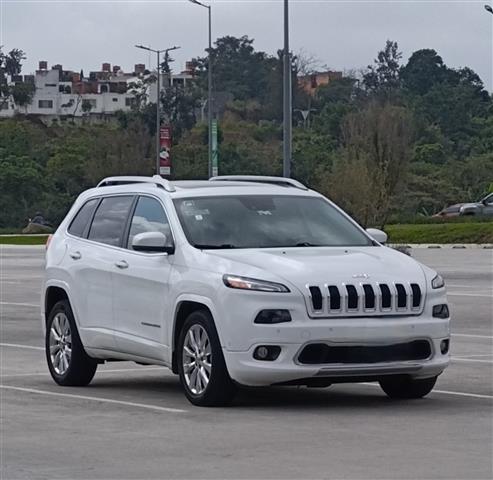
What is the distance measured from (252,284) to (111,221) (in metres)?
2.51

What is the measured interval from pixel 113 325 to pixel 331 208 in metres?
2.04

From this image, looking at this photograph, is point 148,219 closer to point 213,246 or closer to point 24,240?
point 213,246

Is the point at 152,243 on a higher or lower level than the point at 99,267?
higher

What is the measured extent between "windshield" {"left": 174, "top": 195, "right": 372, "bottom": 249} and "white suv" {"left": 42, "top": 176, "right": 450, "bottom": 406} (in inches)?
0.5

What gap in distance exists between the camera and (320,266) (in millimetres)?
11711

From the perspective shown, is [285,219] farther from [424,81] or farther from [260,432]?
[424,81]

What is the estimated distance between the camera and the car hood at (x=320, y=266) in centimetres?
1159

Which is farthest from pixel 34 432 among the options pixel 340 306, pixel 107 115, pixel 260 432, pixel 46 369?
pixel 107 115

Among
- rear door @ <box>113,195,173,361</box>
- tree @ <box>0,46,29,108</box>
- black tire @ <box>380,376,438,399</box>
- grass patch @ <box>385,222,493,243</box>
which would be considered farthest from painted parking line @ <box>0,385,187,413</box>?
tree @ <box>0,46,29,108</box>

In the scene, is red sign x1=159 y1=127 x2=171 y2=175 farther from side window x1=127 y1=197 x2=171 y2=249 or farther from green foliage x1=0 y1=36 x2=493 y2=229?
side window x1=127 y1=197 x2=171 y2=249

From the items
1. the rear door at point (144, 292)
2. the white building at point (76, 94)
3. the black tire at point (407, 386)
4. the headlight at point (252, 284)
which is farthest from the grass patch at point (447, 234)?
the white building at point (76, 94)

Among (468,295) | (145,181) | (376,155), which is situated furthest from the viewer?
(376,155)

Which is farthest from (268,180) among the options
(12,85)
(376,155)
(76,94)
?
(76,94)

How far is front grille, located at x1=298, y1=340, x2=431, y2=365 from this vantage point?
11516 millimetres
